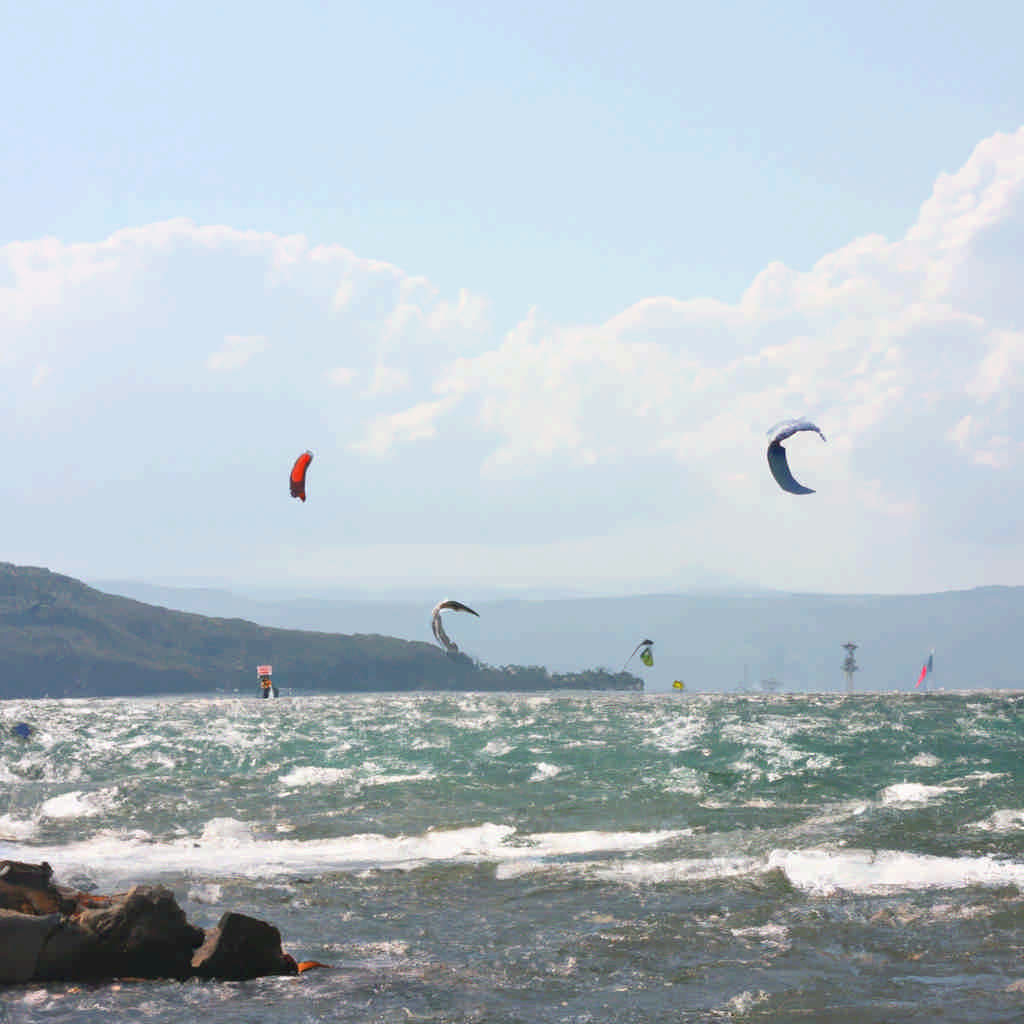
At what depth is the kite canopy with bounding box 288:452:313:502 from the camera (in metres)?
31.3

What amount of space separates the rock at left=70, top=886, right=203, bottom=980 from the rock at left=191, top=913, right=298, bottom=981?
11.8 inches

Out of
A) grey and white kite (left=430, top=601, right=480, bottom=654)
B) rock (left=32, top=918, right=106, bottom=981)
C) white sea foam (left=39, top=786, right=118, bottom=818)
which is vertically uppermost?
grey and white kite (left=430, top=601, right=480, bottom=654)

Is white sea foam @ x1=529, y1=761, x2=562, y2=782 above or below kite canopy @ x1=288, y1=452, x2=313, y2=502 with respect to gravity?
below

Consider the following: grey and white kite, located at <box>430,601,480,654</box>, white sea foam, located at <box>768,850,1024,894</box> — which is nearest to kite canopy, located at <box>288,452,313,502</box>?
grey and white kite, located at <box>430,601,480,654</box>

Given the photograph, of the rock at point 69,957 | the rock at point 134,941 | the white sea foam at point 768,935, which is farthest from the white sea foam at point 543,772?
the rock at point 69,957

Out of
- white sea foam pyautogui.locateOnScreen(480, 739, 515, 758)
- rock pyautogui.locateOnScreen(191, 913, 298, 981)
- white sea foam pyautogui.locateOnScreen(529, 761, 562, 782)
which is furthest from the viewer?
white sea foam pyautogui.locateOnScreen(480, 739, 515, 758)

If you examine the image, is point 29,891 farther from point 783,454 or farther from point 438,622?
point 438,622

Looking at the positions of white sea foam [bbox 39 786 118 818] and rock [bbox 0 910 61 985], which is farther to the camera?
white sea foam [bbox 39 786 118 818]

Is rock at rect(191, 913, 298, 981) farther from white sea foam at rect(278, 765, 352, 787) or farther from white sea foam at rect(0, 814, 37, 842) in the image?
white sea foam at rect(278, 765, 352, 787)

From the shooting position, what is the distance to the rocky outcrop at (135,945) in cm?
1305

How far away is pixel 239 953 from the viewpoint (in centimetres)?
1332

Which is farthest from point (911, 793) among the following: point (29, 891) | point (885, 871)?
point (29, 891)

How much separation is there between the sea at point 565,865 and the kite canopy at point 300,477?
27.5 feet

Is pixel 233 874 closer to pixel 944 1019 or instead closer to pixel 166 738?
pixel 944 1019
